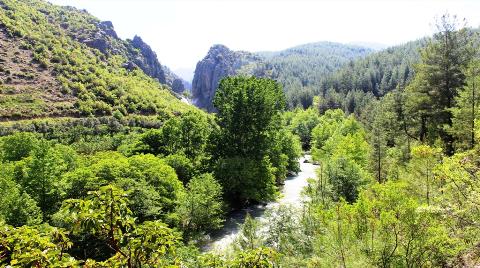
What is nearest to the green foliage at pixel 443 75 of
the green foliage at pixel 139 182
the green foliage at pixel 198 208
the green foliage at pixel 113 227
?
the green foliage at pixel 198 208

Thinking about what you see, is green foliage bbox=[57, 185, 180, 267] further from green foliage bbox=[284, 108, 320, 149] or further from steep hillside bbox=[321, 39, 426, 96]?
steep hillside bbox=[321, 39, 426, 96]

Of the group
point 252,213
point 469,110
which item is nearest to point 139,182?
point 252,213

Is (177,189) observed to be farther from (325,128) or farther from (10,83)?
(10,83)

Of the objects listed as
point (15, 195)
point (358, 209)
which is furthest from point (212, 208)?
point (358, 209)

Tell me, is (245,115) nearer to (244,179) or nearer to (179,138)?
(244,179)

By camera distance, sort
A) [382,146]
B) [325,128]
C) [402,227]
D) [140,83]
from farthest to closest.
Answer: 1. [140,83]
2. [325,128]
3. [382,146]
4. [402,227]

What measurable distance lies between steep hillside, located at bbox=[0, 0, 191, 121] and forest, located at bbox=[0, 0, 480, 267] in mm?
5356

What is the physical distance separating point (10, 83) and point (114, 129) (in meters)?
34.4

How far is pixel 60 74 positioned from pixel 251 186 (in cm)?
9243

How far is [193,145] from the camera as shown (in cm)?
5853

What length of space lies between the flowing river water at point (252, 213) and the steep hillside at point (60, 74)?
6041 cm

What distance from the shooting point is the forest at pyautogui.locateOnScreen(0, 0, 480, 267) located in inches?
292

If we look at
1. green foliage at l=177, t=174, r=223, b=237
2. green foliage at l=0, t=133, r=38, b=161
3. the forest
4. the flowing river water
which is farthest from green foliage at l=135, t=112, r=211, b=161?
green foliage at l=0, t=133, r=38, b=161

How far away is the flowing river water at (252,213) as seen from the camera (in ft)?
132
